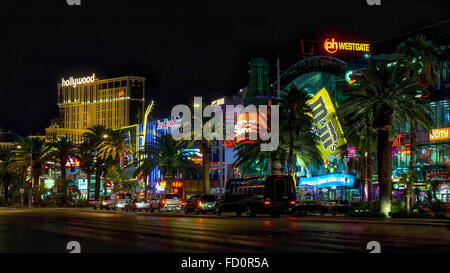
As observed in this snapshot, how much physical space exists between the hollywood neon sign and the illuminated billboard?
8.84 meters

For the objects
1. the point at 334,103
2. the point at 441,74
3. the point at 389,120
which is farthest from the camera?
the point at 334,103

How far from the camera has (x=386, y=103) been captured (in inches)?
1564

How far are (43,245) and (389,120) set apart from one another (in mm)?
27866

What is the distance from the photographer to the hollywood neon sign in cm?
7919

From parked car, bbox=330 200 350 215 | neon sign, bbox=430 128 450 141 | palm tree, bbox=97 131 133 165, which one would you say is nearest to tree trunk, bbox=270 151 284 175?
parked car, bbox=330 200 350 215

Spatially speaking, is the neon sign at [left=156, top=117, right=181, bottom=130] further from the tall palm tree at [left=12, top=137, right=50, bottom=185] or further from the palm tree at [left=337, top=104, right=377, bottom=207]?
the palm tree at [left=337, top=104, right=377, bottom=207]

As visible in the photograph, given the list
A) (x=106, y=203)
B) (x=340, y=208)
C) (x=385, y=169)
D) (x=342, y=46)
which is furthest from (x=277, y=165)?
(x=342, y=46)

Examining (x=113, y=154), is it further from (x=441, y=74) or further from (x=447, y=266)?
(x=447, y=266)

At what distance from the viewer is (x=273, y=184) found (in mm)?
42562

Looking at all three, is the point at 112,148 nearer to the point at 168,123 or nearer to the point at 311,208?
the point at 168,123

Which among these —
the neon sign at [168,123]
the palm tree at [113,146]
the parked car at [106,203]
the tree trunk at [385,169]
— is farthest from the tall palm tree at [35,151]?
the tree trunk at [385,169]

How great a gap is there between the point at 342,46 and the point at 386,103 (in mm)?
41978

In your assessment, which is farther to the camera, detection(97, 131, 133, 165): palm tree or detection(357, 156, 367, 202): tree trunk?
detection(97, 131, 133, 165): palm tree

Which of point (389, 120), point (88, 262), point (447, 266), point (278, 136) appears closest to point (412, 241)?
point (447, 266)
